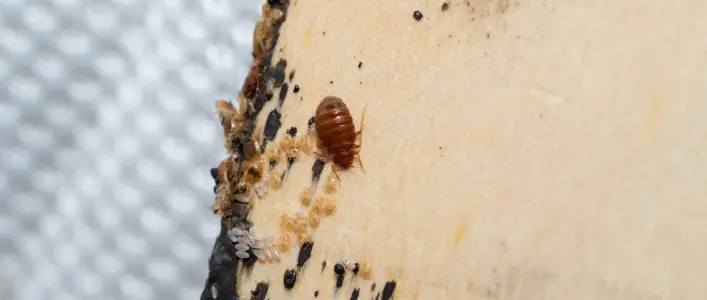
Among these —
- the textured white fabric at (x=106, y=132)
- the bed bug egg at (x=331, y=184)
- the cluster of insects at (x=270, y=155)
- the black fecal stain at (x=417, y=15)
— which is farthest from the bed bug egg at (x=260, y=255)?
the textured white fabric at (x=106, y=132)

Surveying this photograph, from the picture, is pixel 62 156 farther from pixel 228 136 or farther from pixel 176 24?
pixel 228 136

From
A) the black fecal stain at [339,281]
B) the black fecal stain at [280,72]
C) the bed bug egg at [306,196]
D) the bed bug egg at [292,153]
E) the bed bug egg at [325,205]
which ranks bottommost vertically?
the black fecal stain at [339,281]

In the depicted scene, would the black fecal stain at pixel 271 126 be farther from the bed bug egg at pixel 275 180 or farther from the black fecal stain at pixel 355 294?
the black fecal stain at pixel 355 294

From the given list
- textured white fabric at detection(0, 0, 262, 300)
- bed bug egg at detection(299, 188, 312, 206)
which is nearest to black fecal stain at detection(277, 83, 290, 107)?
bed bug egg at detection(299, 188, 312, 206)

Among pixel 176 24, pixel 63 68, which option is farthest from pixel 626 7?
pixel 63 68

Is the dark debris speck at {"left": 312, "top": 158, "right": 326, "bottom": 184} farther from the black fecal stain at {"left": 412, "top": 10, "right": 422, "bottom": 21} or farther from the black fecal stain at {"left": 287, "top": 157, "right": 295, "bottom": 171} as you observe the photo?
the black fecal stain at {"left": 412, "top": 10, "right": 422, "bottom": 21}

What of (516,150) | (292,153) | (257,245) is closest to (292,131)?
(292,153)
